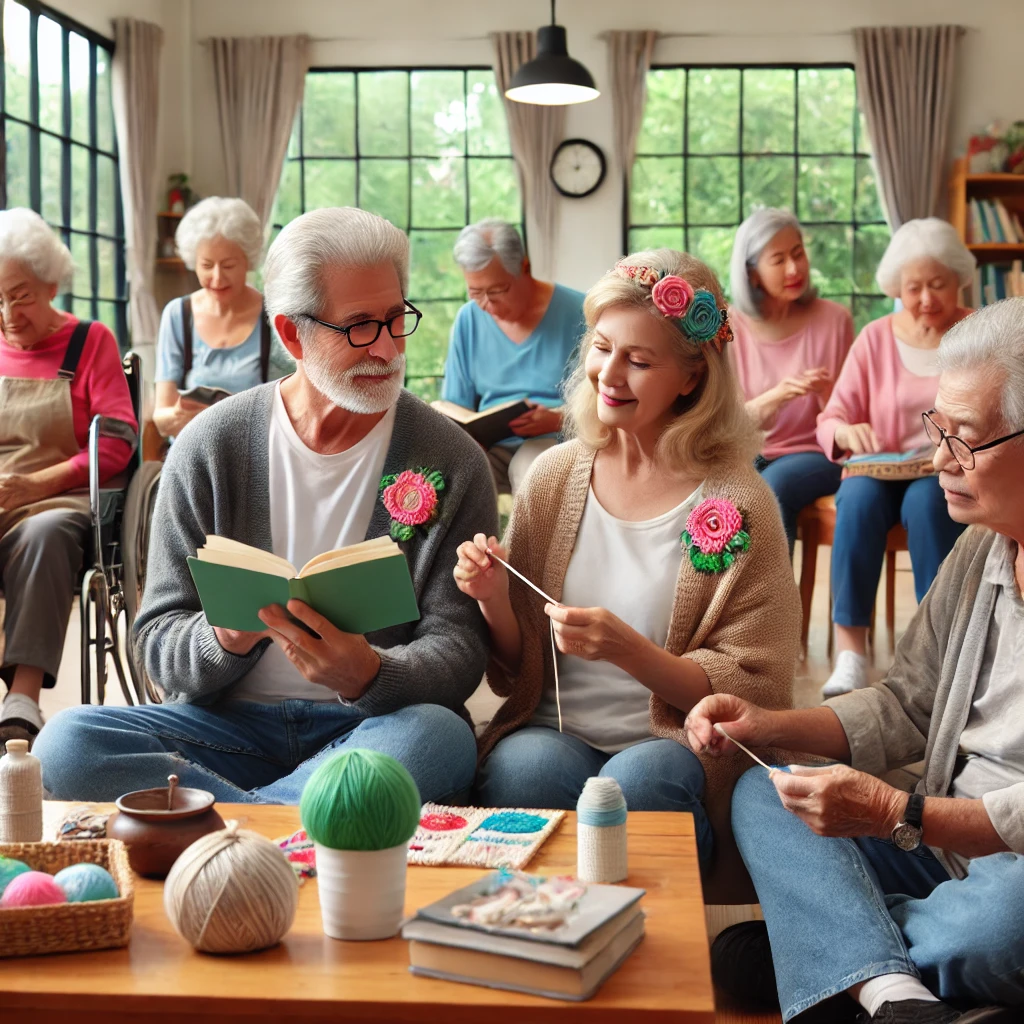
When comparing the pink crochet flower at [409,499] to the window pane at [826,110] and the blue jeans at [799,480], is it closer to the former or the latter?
the blue jeans at [799,480]

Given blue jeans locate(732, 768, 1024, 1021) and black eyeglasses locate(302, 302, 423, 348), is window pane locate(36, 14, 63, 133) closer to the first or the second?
black eyeglasses locate(302, 302, 423, 348)

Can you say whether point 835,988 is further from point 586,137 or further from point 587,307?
point 586,137

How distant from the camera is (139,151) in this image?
7332 millimetres

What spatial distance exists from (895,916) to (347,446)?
3.70 feet

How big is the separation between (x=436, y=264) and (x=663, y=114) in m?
1.64

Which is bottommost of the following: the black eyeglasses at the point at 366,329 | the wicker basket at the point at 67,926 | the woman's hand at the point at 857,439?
the wicker basket at the point at 67,926

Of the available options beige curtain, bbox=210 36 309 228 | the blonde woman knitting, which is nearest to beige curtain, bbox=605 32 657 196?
beige curtain, bbox=210 36 309 228

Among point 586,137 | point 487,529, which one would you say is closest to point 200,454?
point 487,529

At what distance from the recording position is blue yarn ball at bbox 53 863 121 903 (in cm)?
131

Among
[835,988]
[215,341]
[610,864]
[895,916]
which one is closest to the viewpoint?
[610,864]

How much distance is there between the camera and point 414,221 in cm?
800

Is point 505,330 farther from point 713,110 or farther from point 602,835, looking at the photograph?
point 713,110

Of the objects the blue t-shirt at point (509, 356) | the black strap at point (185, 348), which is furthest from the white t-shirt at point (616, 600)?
the black strap at point (185, 348)

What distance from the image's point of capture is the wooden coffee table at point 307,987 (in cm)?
117
